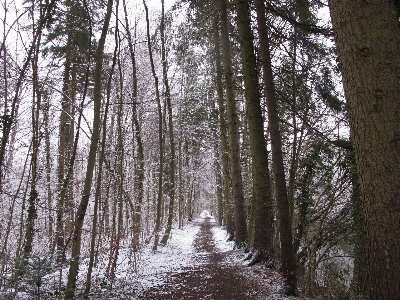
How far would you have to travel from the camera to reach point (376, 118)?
258 cm

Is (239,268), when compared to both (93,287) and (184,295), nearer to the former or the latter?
(184,295)

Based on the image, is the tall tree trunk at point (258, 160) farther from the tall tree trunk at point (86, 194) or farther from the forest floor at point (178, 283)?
the tall tree trunk at point (86, 194)

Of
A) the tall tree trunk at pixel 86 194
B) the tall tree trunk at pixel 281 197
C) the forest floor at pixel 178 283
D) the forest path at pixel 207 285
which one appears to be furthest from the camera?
the forest path at pixel 207 285

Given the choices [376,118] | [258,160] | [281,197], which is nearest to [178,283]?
[281,197]

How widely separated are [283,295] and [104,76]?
7.30m

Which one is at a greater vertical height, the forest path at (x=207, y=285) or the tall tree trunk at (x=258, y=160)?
the tall tree trunk at (x=258, y=160)

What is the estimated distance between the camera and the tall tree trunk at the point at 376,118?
2.43 m

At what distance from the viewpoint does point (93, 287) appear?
6789 millimetres

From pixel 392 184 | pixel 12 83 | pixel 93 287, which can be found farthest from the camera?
pixel 12 83

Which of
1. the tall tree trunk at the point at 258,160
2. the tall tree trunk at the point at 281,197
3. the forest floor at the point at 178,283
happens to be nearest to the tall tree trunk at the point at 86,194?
Answer: the forest floor at the point at 178,283

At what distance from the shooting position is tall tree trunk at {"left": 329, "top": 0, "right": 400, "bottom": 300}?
7.97 ft

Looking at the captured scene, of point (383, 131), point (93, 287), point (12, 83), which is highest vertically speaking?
point (12, 83)

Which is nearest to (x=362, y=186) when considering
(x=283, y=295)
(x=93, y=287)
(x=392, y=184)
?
(x=392, y=184)

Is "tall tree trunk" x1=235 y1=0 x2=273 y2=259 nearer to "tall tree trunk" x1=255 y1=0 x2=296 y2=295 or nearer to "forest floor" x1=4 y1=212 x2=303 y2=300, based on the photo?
"forest floor" x1=4 y1=212 x2=303 y2=300
